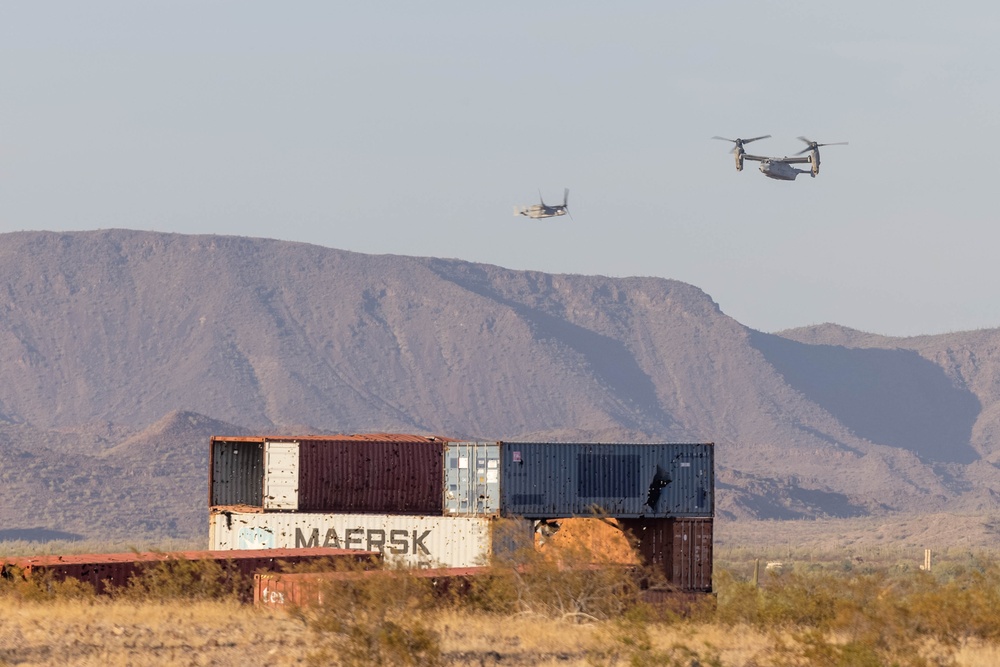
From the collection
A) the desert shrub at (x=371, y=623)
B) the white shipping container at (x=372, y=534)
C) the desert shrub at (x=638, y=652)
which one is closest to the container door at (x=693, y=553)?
the white shipping container at (x=372, y=534)

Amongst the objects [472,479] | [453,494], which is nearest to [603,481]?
[472,479]

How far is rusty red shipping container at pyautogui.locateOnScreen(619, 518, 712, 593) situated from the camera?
1688 inches

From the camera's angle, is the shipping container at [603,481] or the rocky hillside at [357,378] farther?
the rocky hillside at [357,378]

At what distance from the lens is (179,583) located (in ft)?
102

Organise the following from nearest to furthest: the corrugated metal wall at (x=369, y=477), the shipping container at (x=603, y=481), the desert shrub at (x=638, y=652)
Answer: the desert shrub at (x=638, y=652)
the shipping container at (x=603, y=481)
the corrugated metal wall at (x=369, y=477)

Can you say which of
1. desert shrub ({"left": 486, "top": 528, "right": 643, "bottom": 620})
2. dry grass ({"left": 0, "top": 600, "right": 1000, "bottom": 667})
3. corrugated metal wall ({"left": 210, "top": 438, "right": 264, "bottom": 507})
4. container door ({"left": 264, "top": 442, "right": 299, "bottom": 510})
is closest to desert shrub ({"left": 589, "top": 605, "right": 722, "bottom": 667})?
dry grass ({"left": 0, "top": 600, "right": 1000, "bottom": 667})

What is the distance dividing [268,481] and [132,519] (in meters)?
79.2

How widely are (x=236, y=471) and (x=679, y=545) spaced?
16233mm

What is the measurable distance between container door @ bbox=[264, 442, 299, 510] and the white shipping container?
0.39 metres

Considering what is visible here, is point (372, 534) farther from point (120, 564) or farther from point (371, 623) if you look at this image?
point (371, 623)

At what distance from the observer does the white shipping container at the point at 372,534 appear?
144 feet

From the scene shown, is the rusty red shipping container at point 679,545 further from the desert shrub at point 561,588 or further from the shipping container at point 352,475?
the desert shrub at point 561,588

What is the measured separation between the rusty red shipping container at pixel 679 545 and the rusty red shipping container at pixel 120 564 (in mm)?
10456

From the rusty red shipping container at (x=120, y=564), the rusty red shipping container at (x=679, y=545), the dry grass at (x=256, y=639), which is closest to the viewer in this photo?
the dry grass at (x=256, y=639)
